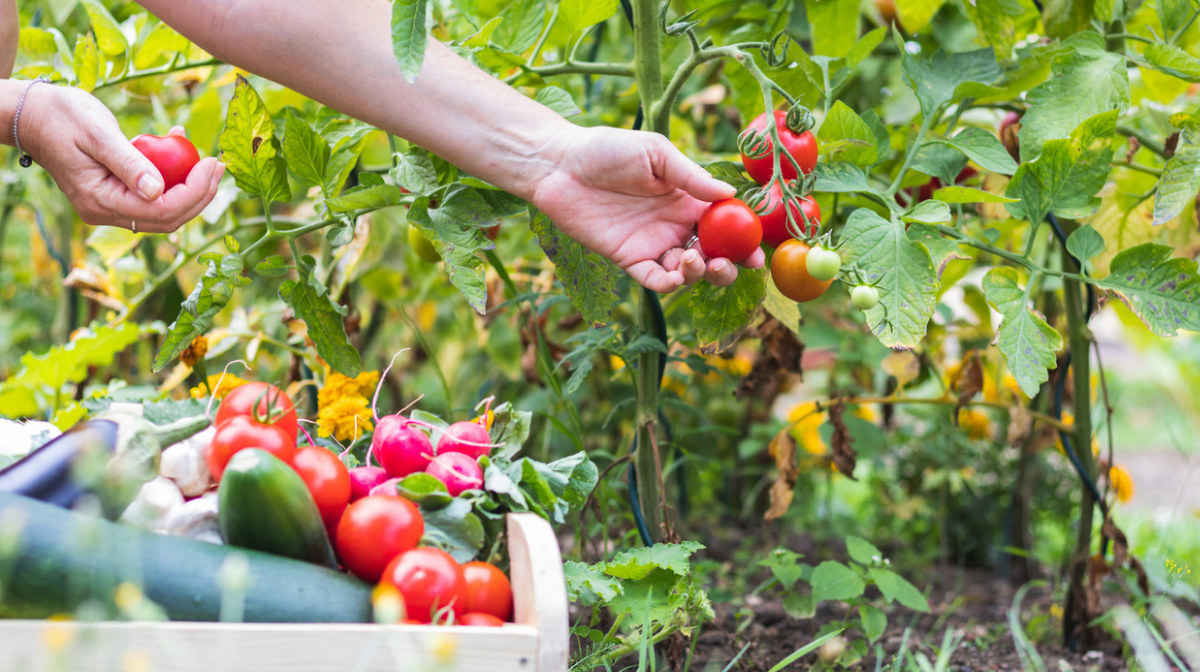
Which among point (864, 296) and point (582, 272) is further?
point (582, 272)

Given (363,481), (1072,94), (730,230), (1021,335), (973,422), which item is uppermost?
(1072,94)

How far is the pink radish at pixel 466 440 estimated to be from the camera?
→ 0.80m

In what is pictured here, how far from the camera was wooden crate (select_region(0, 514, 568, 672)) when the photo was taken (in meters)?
0.54

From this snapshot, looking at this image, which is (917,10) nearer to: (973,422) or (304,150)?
(973,422)

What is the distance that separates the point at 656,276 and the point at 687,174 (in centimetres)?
13

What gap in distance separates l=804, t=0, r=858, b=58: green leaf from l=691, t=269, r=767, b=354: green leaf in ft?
1.68

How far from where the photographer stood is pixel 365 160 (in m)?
1.87

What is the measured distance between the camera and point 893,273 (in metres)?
0.88

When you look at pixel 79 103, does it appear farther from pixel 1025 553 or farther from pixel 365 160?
pixel 1025 553

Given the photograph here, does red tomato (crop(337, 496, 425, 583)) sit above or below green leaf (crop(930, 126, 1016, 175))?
below

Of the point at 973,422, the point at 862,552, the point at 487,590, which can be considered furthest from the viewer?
the point at 973,422

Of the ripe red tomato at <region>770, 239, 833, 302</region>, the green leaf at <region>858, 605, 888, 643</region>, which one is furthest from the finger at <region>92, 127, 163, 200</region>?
the green leaf at <region>858, 605, 888, 643</region>

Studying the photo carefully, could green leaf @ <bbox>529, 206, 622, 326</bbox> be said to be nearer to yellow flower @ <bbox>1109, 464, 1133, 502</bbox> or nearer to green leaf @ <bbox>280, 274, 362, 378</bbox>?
green leaf @ <bbox>280, 274, 362, 378</bbox>

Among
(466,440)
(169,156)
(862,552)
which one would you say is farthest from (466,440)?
(862,552)
